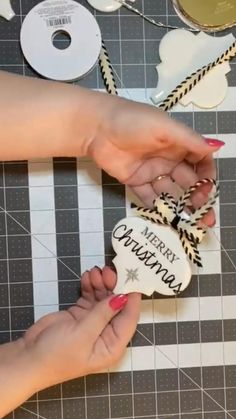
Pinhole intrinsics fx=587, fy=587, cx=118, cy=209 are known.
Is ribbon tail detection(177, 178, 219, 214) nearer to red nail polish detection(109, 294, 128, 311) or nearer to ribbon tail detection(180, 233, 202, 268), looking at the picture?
ribbon tail detection(180, 233, 202, 268)

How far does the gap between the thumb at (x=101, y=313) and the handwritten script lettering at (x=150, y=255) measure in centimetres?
6

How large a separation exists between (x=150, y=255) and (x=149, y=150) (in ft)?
0.49

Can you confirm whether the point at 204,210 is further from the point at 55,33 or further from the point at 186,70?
the point at 55,33

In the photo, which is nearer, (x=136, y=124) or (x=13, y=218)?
(x=136, y=124)

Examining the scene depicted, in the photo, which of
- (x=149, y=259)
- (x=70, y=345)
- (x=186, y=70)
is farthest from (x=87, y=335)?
(x=186, y=70)

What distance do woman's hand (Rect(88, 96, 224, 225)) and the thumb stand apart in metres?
0.15

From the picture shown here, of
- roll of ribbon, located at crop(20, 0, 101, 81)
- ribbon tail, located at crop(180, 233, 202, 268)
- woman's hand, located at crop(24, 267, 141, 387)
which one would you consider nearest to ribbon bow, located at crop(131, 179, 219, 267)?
ribbon tail, located at crop(180, 233, 202, 268)

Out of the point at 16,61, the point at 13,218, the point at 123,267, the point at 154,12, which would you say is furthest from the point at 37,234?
the point at 154,12

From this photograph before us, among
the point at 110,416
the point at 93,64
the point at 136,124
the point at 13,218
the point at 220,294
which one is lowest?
the point at 110,416

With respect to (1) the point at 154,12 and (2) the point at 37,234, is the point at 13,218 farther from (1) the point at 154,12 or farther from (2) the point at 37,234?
(1) the point at 154,12

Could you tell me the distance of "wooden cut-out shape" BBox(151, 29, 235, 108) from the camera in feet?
2.90

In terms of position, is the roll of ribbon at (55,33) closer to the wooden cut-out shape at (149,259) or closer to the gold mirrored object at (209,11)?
the gold mirrored object at (209,11)

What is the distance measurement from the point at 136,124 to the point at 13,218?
24cm

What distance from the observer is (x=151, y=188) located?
2.82ft
